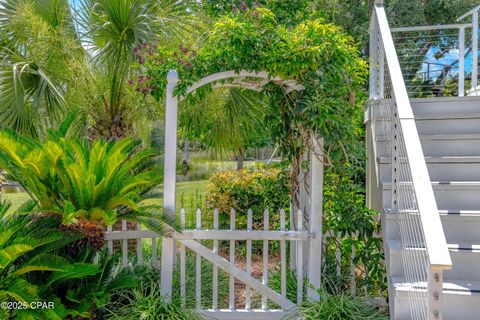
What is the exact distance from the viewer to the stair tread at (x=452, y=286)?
2.34 m

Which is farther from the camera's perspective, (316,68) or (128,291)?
(128,291)

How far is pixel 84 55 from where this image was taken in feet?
15.8

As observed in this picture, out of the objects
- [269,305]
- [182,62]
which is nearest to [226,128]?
[182,62]

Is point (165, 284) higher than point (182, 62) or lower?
lower

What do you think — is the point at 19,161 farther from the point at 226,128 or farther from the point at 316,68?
the point at 226,128

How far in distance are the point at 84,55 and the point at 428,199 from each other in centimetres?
427

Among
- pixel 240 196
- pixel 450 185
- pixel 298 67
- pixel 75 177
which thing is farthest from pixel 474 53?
pixel 75 177

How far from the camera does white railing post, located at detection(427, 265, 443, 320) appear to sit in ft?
5.21

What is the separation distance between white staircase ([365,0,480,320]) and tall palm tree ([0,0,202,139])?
2.59m

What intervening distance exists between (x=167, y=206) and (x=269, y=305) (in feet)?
4.55

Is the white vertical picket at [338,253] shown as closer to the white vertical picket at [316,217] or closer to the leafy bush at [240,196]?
A: the white vertical picket at [316,217]

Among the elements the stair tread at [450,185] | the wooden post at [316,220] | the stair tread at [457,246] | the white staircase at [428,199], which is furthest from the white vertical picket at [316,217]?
the stair tread at [457,246]

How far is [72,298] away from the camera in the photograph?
3.31 m

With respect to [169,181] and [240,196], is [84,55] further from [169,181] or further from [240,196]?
[240,196]
